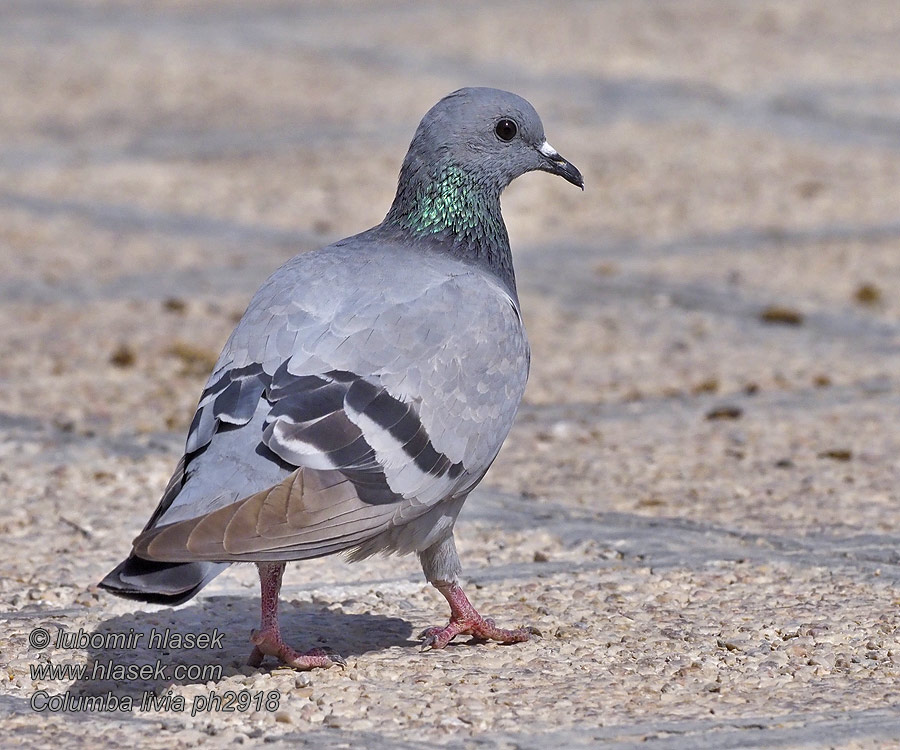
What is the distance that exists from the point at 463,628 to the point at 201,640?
65 cm

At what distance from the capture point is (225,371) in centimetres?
A: 358

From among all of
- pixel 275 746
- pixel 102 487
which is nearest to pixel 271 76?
pixel 102 487

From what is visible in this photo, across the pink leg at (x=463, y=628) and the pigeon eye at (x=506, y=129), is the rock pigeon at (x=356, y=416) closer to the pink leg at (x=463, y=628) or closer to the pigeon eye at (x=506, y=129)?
the pink leg at (x=463, y=628)

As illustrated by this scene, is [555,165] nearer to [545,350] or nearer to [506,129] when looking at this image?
[506,129]

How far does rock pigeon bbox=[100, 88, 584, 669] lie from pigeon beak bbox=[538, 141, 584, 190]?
0.42 metres

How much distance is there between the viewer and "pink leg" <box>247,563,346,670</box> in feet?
11.6

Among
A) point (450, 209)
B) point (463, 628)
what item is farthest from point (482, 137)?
point (463, 628)

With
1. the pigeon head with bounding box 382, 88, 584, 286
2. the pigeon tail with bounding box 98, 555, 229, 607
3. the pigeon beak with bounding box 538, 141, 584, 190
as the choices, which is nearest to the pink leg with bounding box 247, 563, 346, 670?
the pigeon tail with bounding box 98, 555, 229, 607

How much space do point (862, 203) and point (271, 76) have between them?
4.05 m

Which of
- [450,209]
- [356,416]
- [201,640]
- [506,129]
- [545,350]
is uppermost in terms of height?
[506,129]

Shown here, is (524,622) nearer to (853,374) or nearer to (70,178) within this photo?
(853,374)

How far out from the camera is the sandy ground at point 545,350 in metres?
3.42

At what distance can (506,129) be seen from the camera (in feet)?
14.4

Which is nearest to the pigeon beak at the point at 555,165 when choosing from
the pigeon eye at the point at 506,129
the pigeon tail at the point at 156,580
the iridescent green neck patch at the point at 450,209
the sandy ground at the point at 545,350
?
the pigeon eye at the point at 506,129
